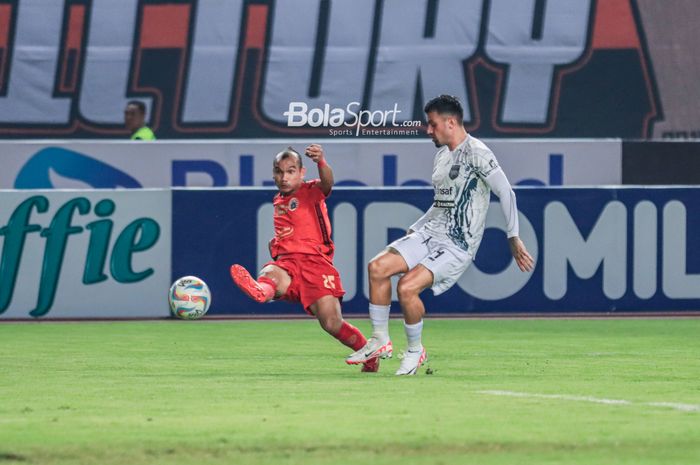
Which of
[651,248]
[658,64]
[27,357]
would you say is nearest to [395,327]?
[651,248]

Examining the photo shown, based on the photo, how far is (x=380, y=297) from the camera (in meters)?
10.3

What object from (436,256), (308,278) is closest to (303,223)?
(308,278)

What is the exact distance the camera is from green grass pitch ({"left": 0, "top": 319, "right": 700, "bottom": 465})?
6.42 m

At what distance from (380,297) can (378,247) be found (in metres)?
6.17

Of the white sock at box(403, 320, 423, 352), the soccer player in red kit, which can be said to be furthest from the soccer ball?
the white sock at box(403, 320, 423, 352)

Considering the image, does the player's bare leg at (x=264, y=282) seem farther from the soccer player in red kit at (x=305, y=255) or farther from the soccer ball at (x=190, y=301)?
the soccer ball at (x=190, y=301)

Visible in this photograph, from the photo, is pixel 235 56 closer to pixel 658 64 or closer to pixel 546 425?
pixel 658 64

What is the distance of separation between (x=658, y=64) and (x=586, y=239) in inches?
226


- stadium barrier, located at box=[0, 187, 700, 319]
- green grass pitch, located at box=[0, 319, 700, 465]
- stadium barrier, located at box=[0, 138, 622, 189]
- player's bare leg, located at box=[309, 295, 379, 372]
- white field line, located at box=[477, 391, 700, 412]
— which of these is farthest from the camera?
stadium barrier, located at box=[0, 138, 622, 189]

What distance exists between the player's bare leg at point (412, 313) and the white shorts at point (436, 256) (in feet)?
0.32

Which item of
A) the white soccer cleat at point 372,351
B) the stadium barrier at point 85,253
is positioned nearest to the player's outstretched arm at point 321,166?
the white soccer cleat at point 372,351

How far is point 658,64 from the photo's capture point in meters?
21.5

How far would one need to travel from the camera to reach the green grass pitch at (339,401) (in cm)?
642

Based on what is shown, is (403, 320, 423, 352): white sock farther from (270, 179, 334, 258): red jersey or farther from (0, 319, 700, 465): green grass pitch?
(270, 179, 334, 258): red jersey
